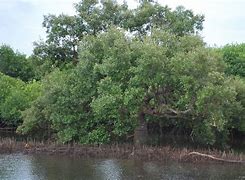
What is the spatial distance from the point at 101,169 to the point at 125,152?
14.4 feet

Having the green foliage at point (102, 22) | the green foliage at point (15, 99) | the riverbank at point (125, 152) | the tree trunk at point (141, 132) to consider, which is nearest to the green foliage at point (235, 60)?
the green foliage at point (102, 22)

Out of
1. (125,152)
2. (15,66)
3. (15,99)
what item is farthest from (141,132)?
(15,66)

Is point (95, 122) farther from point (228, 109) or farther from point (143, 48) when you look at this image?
Result: point (228, 109)

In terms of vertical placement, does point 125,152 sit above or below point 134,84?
below

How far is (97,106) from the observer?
29828mm

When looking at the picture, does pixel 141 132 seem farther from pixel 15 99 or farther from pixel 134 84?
pixel 15 99

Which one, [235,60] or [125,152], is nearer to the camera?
[125,152]

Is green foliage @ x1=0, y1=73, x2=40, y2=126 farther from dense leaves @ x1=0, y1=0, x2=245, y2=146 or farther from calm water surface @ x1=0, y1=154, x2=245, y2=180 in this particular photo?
calm water surface @ x1=0, y1=154, x2=245, y2=180

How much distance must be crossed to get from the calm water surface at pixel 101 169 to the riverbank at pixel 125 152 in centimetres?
102

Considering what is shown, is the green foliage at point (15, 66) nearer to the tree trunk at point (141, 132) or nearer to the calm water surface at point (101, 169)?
the tree trunk at point (141, 132)

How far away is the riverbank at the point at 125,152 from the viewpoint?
28.4m

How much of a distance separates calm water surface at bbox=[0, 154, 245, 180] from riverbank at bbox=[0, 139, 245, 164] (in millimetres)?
1017

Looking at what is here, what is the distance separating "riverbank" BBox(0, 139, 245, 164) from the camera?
28.4m

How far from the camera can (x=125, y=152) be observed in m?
29.6
